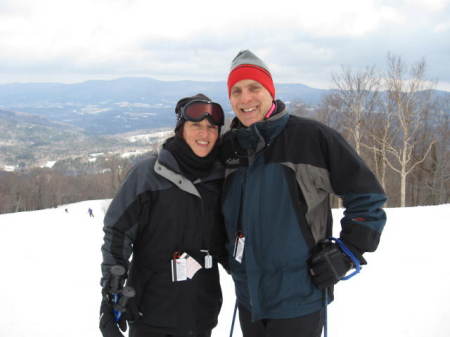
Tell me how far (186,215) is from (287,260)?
0.70 metres

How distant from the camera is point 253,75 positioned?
2.27 metres

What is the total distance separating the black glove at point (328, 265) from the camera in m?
2.01

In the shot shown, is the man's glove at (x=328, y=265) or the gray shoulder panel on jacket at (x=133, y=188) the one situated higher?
the gray shoulder panel on jacket at (x=133, y=188)

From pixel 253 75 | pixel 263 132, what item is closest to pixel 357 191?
pixel 263 132

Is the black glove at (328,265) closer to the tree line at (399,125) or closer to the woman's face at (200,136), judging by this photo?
the woman's face at (200,136)

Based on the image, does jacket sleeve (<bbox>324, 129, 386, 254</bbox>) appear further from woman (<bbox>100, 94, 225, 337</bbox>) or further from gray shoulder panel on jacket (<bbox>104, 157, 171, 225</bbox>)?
gray shoulder panel on jacket (<bbox>104, 157, 171, 225</bbox>)

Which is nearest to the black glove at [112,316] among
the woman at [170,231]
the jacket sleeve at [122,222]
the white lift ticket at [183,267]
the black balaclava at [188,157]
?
the woman at [170,231]

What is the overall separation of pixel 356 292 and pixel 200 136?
4150 mm

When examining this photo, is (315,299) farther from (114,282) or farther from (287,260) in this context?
(114,282)

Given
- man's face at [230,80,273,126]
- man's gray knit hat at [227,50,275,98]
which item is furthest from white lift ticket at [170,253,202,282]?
man's gray knit hat at [227,50,275,98]

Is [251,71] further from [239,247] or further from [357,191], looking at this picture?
[239,247]

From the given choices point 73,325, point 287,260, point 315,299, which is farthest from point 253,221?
point 73,325

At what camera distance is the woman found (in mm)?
2305

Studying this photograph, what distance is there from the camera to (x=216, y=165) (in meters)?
2.43
